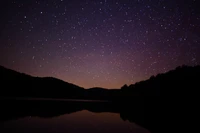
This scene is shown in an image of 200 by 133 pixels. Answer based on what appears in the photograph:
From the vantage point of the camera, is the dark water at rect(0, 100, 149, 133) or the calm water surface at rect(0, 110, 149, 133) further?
the dark water at rect(0, 100, 149, 133)

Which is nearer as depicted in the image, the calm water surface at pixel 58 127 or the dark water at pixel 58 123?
the calm water surface at pixel 58 127

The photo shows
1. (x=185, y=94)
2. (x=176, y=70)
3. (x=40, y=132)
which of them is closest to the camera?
(x=40, y=132)

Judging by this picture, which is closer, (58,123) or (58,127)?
(58,127)

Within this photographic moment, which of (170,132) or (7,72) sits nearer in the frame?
(170,132)

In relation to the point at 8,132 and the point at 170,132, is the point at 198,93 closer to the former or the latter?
the point at 170,132

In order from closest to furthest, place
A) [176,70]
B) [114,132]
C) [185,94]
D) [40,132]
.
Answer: [40,132] → [114,132] → [185,94] → [176,70]

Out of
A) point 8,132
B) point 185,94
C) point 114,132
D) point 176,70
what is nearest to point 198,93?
point 185,94

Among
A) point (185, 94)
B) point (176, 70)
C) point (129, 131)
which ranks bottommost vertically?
point (129, 131)

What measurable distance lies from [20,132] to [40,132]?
44.2 inches

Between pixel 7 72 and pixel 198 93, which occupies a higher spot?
pixel 7 72

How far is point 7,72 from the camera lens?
198875 mm

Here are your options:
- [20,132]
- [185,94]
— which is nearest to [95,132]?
[20,132]

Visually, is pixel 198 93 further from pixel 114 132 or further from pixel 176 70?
pixel 176 70

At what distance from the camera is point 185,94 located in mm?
52188
